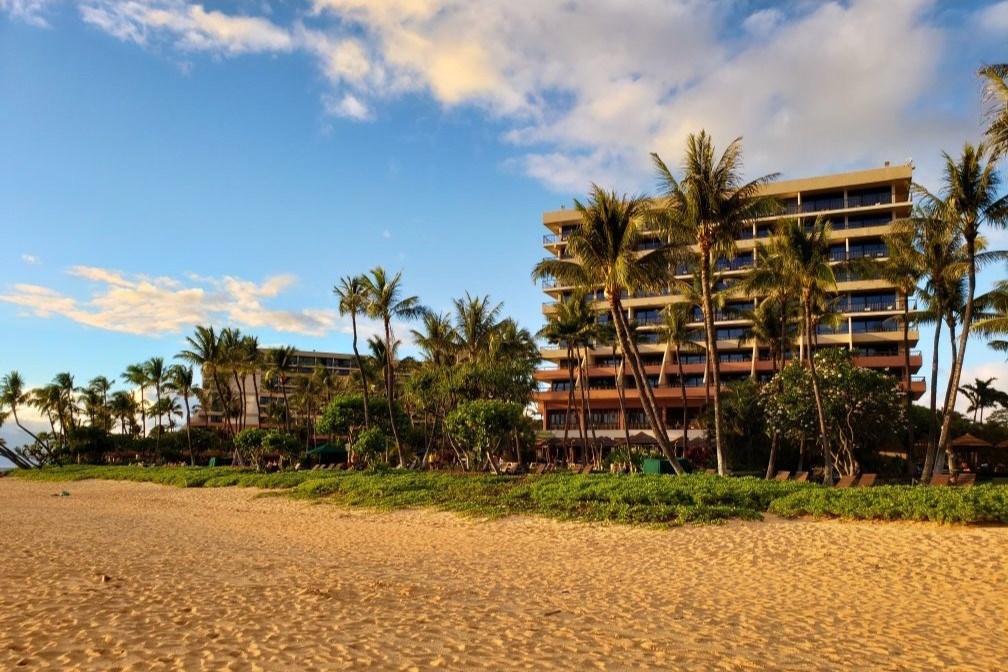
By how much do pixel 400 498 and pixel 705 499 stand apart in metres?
9.88

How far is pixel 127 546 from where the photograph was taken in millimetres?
14633

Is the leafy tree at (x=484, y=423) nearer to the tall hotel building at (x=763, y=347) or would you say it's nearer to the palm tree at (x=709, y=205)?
the palm tree at (x=709, y=205)

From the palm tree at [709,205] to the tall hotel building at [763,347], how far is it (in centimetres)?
2870

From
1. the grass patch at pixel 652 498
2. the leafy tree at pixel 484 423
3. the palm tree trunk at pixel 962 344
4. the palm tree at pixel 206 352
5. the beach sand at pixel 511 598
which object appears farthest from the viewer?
the palm tree at pixel 206 352

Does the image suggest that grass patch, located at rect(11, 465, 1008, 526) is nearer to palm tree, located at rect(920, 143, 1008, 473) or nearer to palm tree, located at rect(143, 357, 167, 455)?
palm tree, located at rect(920, 143, 1008, 473)

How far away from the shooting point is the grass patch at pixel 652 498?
650 inches

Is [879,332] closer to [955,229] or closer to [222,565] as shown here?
[955,229]

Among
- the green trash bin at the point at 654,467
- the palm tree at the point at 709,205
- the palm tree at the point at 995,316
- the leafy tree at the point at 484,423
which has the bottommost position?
the green trash bin at the point at 654,467

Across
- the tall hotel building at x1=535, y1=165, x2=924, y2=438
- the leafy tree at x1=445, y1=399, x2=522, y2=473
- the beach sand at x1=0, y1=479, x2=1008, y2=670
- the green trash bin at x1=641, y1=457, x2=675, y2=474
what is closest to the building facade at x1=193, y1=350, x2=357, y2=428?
the tall hotel building at x1=535, y1=165, x2=924, y2=438

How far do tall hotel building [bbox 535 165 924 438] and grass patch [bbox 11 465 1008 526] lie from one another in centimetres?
2989

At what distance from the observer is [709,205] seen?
81.0 feet

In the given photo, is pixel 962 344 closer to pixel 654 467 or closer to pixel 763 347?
pixel 654 467

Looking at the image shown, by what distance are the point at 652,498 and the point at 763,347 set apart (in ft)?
145

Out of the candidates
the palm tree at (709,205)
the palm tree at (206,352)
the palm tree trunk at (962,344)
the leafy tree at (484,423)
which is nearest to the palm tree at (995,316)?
the palm tree trunk at (962,344)
